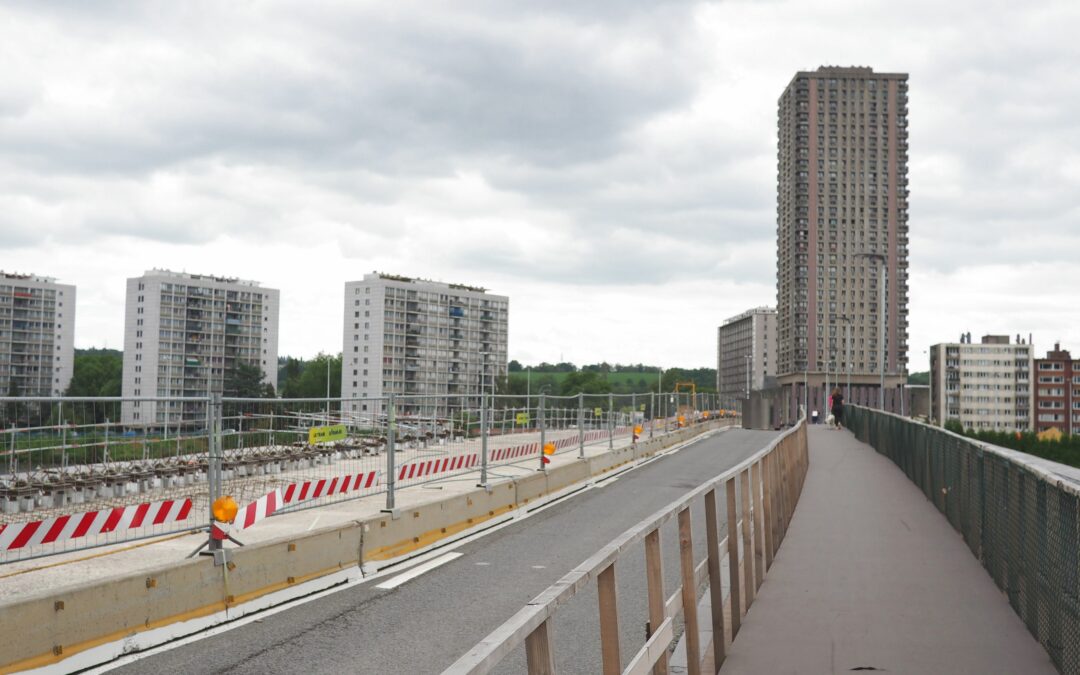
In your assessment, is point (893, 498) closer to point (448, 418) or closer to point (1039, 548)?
point (448, 418)

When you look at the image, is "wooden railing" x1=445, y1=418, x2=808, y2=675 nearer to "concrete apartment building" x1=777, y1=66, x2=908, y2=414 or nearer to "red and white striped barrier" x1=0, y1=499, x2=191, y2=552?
"red and white striped barrier" x1=0, y1=499, x2=191, y2=552

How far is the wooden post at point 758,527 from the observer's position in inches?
346

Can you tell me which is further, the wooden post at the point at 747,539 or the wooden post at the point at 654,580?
the wooden post at the point at 747,539

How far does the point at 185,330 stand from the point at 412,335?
3995cm

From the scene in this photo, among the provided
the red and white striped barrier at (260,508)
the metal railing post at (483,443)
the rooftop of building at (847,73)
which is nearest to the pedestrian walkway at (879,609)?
the metal railing post at (483,443)

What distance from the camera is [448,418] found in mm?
19750

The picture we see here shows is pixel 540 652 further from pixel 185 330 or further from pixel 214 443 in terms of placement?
pixel 185 330

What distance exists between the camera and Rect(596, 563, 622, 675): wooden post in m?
3.52

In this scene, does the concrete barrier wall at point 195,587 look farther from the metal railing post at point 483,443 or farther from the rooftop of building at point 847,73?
the rooftop of building at point 847,73

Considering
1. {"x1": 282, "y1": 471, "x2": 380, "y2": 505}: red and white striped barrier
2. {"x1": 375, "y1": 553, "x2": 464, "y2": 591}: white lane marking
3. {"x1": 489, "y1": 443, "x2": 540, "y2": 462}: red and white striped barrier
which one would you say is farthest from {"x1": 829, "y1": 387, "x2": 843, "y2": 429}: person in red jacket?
{"x1": 375, "y1": 553, "x2": 464, "y2": 591}: white lane marking

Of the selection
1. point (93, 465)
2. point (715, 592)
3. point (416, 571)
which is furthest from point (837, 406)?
point (715, 592)

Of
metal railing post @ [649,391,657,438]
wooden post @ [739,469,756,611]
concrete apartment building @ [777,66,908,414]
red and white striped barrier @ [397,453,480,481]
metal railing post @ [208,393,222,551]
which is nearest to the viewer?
wooden post @ [739,469,756,611]

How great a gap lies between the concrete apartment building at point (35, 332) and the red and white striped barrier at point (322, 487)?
17052cm

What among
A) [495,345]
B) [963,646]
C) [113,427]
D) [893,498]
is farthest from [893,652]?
[495,345]
